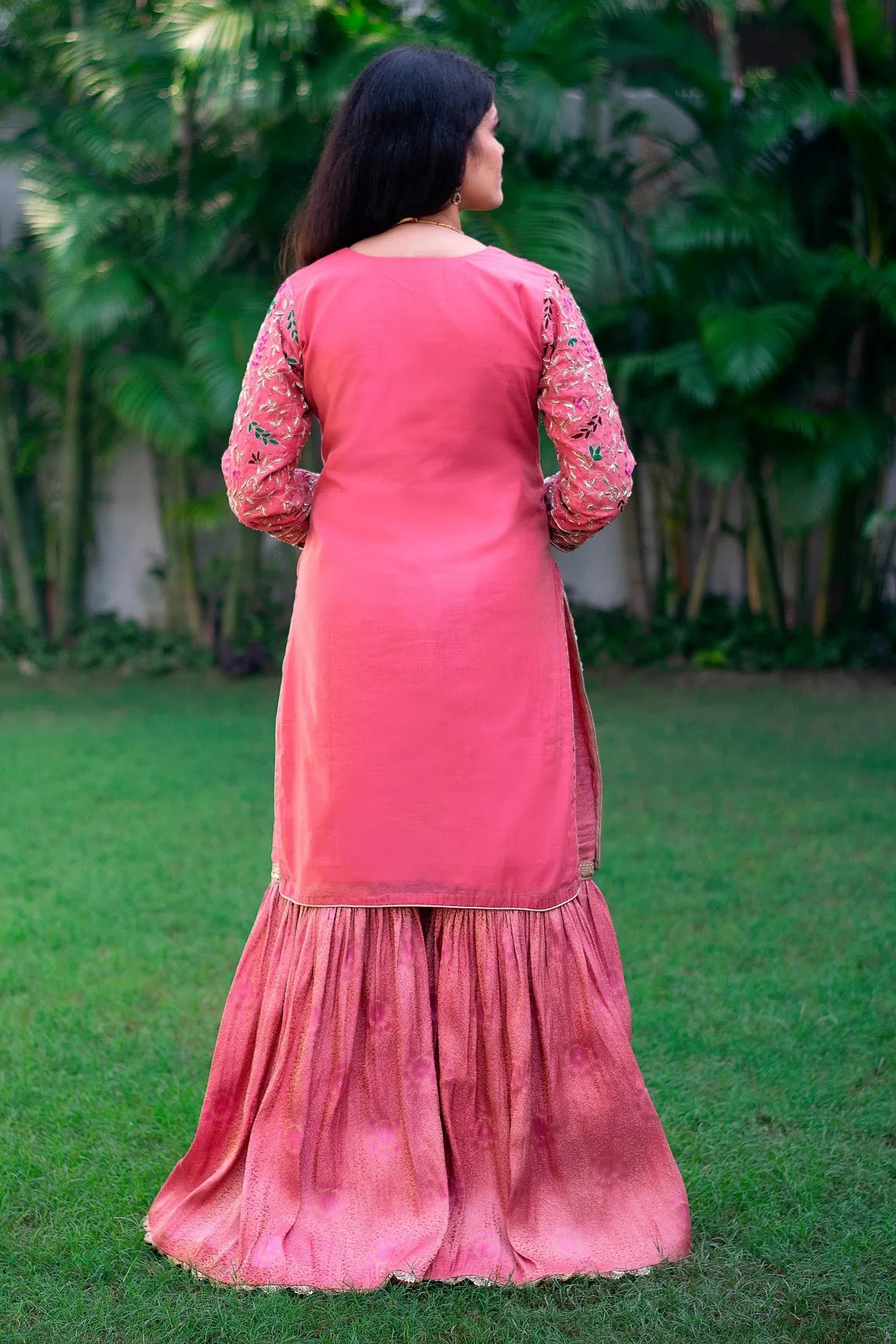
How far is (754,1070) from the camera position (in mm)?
3053

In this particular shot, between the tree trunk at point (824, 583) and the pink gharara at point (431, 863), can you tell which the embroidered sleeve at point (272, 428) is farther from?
the tree trunk at point (824, 583)

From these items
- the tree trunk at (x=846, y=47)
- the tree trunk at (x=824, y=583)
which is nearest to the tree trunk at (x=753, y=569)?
the tree trunk at (x=824, y=583)

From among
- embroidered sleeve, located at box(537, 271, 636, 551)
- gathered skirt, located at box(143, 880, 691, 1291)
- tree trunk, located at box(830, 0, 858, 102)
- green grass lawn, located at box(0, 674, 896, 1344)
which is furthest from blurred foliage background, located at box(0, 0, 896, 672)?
gathered skirt, located at box(143, 880, 691, 1291)

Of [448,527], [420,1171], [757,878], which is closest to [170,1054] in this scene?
[420,1171]

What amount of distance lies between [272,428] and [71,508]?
6.74 m

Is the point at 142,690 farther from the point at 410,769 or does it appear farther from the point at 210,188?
the point at 410,769

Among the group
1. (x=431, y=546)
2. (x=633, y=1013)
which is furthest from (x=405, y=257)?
(x=633, y=1013)

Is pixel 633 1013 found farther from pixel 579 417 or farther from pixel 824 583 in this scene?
pixel 824 583

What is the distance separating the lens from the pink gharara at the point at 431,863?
2.18 m

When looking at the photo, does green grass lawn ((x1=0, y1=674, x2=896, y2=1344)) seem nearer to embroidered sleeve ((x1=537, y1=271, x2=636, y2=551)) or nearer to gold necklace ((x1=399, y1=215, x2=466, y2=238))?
embroidered sleeve ((x1=537, y1=271, x2=636, y2=551))

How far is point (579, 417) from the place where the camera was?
215cm

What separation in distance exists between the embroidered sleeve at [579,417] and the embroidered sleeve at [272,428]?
14.7 inches

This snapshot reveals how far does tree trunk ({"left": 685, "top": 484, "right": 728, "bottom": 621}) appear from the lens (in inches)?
315

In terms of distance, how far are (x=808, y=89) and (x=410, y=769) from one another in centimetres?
609
